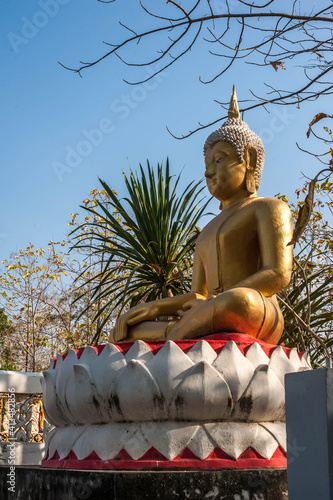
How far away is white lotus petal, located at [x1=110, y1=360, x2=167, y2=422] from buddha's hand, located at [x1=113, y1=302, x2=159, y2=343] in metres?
0.98

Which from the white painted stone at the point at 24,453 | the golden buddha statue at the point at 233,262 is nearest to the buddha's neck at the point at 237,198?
the golden buddha statue at the point at 233,262

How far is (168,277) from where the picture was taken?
664 centimetres

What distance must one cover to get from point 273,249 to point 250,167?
75cm

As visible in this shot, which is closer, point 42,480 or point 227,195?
point 42,480

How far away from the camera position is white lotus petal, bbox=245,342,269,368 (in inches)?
127

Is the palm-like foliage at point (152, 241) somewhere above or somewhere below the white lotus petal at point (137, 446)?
above

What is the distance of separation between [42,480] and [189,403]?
0.82 metres

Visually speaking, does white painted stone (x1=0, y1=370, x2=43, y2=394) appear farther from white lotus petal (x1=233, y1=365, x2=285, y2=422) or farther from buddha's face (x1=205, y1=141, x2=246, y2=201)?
white lotus petal (x1=233, y1=365, x2=285, y2=422)

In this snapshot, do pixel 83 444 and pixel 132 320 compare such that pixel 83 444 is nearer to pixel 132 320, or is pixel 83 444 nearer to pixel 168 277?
pixel 132 320

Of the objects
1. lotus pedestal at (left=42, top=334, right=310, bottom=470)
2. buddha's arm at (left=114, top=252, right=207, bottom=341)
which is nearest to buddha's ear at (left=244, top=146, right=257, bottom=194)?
buddha's arm at (left=114, top=252, right=207, bottom=341)

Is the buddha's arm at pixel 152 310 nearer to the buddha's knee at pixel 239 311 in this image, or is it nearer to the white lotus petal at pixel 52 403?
the buddha's knee at pixel 239 311

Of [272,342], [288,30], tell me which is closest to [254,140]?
[288,30]

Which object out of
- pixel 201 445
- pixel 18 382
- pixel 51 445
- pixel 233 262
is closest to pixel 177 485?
pixel 201 445

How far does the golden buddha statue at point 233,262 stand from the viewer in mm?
3566
